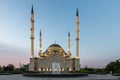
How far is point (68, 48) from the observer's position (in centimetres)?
6188

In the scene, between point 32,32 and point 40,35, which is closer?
point 32,32

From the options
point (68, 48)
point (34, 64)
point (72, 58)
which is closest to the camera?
point (34, 64)

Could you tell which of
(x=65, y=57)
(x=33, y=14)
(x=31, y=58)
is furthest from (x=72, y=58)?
(x=33, y=14)

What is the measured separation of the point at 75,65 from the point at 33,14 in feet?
56.8

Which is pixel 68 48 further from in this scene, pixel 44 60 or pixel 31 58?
pixel 31 58

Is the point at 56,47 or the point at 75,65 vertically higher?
the point at 56,47

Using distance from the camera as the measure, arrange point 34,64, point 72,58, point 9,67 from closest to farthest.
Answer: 1. point 9,67
2. point 34,64
3. point 72,58

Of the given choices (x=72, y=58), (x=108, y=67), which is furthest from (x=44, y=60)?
(x=108, y=67)

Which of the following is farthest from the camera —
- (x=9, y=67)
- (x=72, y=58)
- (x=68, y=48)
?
(x=68, y=48)

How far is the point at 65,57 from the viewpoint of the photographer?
56.3 meters

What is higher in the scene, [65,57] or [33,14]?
[33,14]

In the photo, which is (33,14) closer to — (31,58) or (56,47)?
(31,58)

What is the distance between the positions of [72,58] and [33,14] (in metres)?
16.0

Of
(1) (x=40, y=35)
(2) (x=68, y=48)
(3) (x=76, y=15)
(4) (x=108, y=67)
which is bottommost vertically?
(4) (x=108, y=67)
